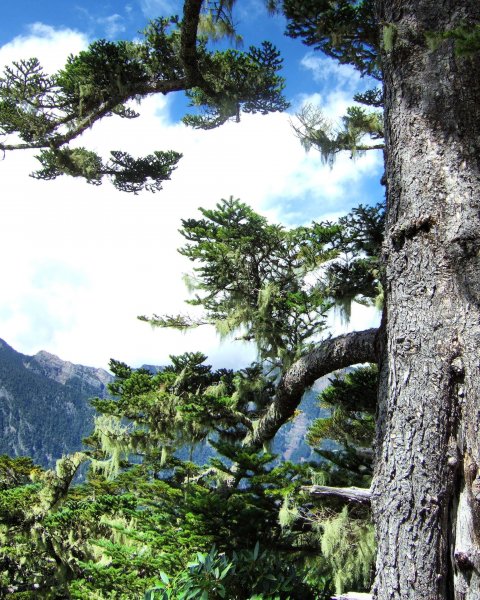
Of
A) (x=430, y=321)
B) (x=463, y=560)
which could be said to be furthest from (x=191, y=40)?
(x=463, y=560)

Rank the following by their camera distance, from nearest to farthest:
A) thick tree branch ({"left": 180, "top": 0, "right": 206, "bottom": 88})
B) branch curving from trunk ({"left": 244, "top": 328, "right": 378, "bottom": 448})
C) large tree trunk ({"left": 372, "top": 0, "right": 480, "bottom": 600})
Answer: large tree trunk ({"left": 372, "top": 0, "right": 480, "bottom": 600}) → branch curving from trunk ({"left": 244, "top": 328, "right": 378, "bottom": 448}) → thick tree branch ({"left": 180, "top": 0, "right": 206, "bottom": 88})

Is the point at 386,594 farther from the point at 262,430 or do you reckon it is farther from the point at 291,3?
the point at 291,3

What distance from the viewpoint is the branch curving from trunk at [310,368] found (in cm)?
493

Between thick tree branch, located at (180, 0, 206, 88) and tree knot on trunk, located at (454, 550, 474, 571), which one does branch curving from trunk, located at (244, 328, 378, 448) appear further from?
thick tree branch, located at (180, 0, 206, 88)

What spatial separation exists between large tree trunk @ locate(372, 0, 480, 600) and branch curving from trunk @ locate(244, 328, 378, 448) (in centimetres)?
105

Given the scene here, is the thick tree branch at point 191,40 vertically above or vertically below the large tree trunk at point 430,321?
above

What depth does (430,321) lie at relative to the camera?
3.11m

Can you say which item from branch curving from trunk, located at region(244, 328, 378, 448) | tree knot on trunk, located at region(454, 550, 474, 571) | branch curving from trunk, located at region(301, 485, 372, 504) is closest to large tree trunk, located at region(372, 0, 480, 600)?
tree knot on trunk, located at region(454, 550, 474, 571)

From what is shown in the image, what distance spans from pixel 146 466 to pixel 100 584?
274cm

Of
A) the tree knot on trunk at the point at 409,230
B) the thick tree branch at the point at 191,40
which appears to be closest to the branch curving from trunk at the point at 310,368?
the tree knot on trunk at the point at 409,230

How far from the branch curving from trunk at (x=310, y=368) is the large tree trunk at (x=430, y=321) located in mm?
1046

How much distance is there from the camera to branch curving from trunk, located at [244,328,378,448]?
493cm

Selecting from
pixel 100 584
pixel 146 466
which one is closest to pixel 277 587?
pixel 100 584

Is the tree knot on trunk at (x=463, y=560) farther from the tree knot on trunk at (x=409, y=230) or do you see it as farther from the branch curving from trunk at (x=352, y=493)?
the tree knot on trunk at (x=409, y=230)
